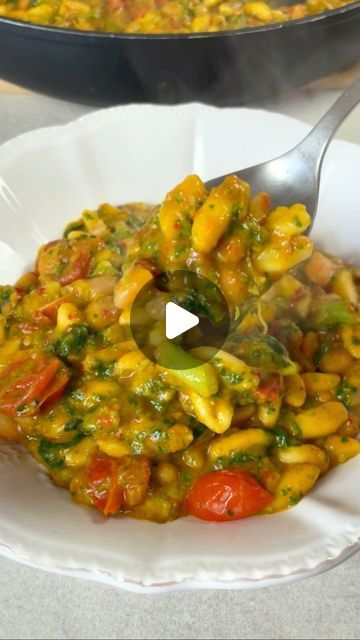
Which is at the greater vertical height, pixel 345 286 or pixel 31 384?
pixel 31 384

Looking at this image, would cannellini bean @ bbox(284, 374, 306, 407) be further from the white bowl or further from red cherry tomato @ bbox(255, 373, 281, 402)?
the white bowl

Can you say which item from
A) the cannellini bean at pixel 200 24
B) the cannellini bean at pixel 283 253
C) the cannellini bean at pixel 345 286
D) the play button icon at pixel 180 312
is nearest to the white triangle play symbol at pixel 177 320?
the play button icon at pixel 180 312

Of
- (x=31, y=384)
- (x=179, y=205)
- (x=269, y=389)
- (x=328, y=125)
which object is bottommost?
(x=269, y=389)

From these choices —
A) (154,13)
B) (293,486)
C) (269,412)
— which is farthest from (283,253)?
(154,13)

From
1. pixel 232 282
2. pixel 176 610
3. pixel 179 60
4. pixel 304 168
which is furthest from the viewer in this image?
pixel 179 60

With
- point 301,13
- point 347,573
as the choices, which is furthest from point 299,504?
point 301,13

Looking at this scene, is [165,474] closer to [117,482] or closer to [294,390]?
[117,482]

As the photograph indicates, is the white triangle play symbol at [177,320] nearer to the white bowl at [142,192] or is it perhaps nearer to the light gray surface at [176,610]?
the white bowl at [142,192]
